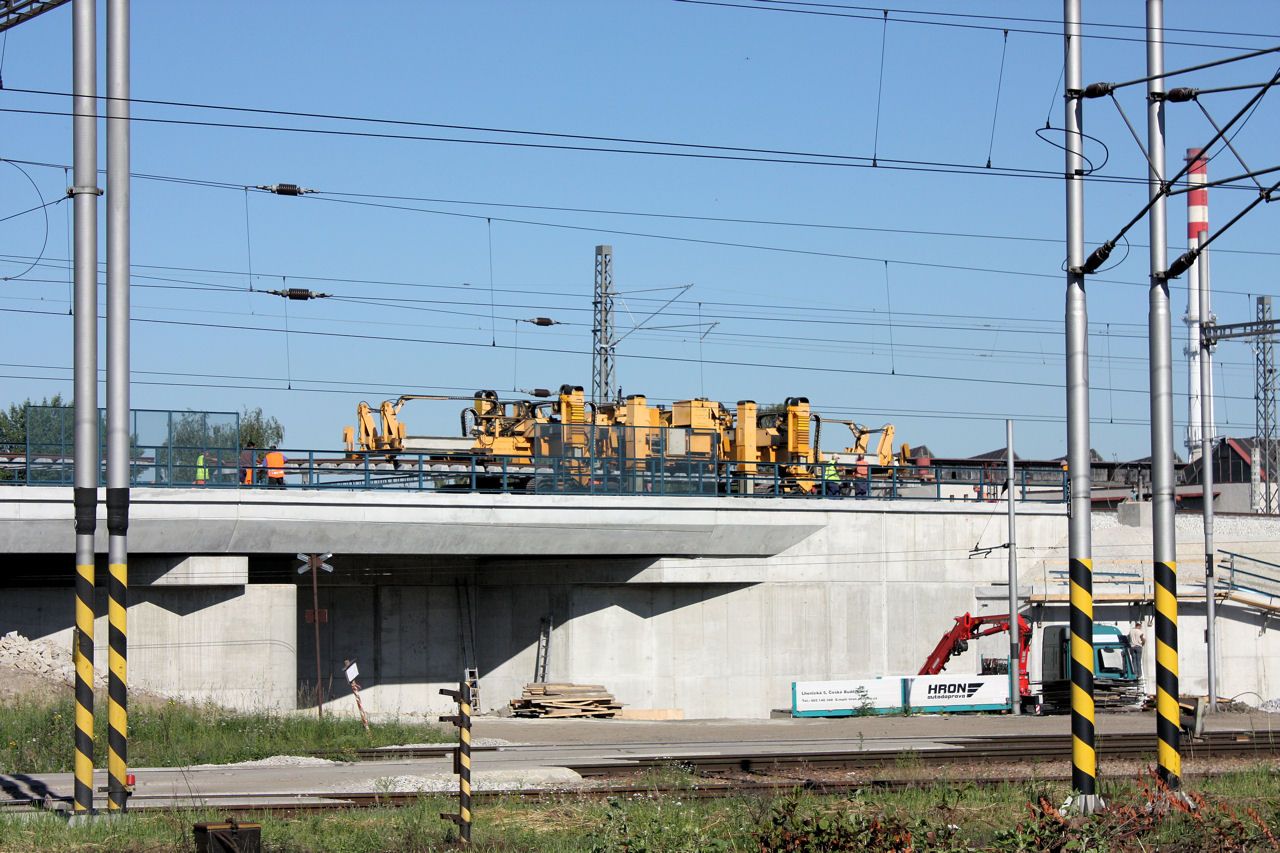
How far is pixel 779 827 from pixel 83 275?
8062mm

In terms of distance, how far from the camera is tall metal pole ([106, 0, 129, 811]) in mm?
13438

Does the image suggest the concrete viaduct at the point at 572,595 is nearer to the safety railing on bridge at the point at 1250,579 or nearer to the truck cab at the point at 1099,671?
the safety railing on bridge at the point at 1250,579

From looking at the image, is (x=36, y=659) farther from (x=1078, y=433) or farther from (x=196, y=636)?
(x=1078, y=433)

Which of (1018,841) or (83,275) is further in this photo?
(83,275)

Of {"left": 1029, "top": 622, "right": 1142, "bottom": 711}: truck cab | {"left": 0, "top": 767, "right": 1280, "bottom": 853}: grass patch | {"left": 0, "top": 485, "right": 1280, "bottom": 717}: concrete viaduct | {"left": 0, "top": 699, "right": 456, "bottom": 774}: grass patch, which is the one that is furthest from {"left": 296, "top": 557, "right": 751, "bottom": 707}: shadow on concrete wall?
{"left": 0, "top": 767, "right": 1280, "bottom": 853}: grass patch

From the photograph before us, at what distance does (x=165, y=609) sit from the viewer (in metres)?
31.1

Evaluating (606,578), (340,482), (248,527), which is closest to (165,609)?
(248,527)

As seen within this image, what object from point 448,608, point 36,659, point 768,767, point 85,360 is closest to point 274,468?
point 36,659

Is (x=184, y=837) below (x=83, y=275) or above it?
below

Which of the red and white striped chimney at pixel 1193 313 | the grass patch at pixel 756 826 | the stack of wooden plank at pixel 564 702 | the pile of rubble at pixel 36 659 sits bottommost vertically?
the stack of wooden plank at pixel 564 702

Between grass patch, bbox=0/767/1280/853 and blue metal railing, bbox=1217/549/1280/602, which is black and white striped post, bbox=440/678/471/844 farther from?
blue metal railing, bbox=1217/549/1280/602

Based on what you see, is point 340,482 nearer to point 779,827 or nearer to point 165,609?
point 165,609

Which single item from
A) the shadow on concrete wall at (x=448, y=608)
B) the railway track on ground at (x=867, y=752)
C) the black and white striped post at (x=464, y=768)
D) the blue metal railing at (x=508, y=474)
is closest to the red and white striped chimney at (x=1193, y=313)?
the blue metal railing at (x=508, y=474)

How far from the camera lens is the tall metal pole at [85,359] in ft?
43.8
